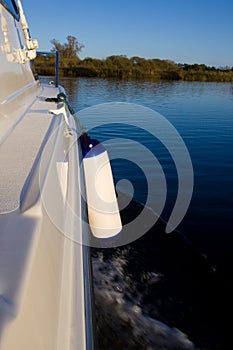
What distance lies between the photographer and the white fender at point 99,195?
2316 millimetres

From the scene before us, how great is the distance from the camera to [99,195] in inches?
92.4

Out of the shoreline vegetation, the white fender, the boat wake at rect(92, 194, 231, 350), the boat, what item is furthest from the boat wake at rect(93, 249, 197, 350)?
the shoreline vegetation

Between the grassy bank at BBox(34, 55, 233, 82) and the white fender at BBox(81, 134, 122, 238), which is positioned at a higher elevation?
the white fender at BBox(81, 134, 122, 238)

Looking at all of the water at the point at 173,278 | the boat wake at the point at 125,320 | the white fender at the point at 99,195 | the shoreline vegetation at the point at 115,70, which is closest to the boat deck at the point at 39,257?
the white fender at the point at 99,195

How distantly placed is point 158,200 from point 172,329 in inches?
89.5

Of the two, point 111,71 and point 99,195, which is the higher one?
point 99,195

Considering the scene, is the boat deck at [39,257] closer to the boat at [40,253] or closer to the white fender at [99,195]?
the boat at [40,253]

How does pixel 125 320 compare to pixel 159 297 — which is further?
pixel 159 297

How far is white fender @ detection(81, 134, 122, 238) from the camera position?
7.60 feet

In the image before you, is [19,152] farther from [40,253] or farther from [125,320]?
[125,320]

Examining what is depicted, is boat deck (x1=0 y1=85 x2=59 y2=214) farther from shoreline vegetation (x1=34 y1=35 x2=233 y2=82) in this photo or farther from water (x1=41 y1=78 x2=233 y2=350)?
shoreline vegetation (x1=34 y1=35 x2=233 y2=82)

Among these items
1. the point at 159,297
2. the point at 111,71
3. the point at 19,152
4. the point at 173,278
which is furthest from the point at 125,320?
the point at 111,71

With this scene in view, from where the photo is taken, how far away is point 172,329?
220 cm

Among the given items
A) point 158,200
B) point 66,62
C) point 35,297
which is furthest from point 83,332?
point 66,62
